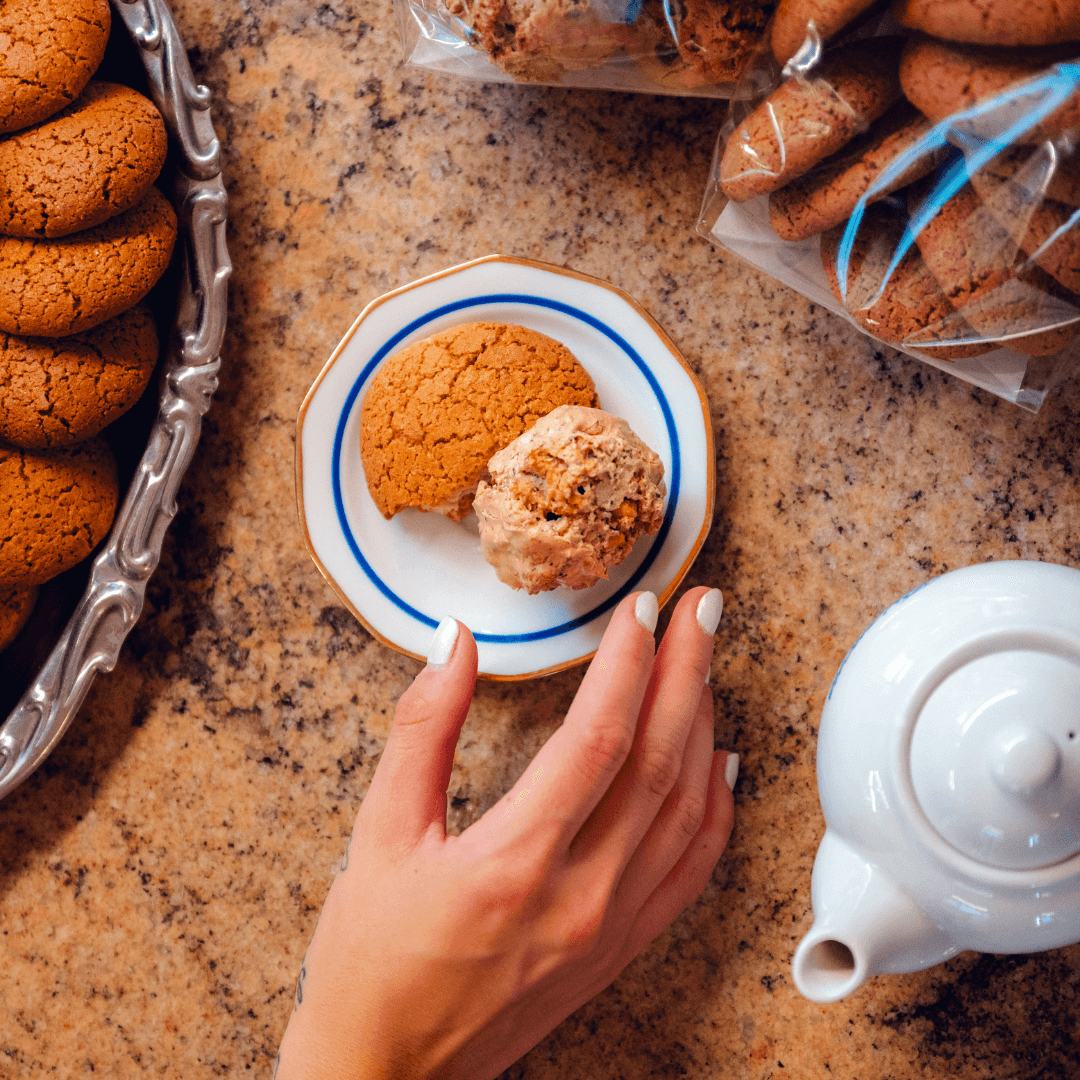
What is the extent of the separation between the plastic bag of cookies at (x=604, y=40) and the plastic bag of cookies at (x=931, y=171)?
0.19 ft

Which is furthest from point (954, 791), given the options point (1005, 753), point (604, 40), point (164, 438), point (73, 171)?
point (73, 171)

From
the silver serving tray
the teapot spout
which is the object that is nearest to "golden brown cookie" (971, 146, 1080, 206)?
the teapot spout

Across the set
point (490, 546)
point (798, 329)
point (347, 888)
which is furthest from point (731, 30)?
point (347, 888)

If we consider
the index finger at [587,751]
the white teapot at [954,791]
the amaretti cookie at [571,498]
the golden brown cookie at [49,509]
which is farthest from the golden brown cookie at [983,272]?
the golden brown cookie at [49,509]

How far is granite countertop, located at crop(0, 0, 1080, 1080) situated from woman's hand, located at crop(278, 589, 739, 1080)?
0.45 ft

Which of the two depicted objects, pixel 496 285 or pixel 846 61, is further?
pixel 496 285

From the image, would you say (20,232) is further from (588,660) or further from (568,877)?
(568,877)

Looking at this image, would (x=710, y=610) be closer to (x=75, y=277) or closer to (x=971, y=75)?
(x=971, y=75)

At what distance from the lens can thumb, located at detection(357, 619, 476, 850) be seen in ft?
2.81

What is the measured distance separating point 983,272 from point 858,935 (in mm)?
571

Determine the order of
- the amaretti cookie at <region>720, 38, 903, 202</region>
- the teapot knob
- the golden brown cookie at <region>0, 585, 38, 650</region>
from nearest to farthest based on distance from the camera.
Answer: the teapot knob < the amaretti cookie at <region>720, 38, 903, 202</region> < the golden brown cookie at <region>0, 585, 38, 650</region>

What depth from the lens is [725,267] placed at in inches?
38.7

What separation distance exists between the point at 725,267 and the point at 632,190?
15 cm

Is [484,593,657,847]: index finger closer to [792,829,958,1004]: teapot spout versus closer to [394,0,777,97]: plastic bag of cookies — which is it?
[792,829,958,1004]: teapot spout
